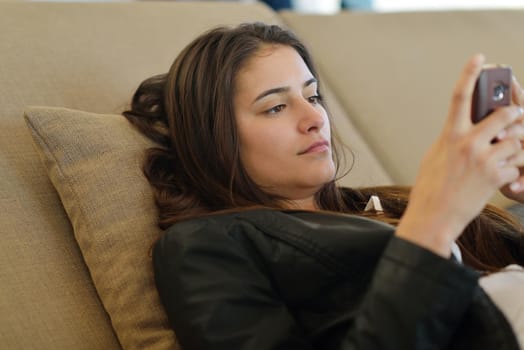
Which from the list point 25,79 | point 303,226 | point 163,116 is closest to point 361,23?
point 163,116

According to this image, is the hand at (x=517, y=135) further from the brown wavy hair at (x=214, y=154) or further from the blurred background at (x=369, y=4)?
the blurred background at (x=369, y=4)

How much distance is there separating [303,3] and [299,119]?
1744 mm

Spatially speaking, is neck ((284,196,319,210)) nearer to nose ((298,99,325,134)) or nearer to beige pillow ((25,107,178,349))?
nose ((298,99,325,134))

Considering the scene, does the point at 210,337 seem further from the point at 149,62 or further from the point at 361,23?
the point at 361,23

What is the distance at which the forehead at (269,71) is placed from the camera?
1.22m

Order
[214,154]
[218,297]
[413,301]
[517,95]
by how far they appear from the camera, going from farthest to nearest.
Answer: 1. [214,154]
2. [517,95]
3. [218,297]
4. [413,301]

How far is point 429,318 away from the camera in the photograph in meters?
0.80

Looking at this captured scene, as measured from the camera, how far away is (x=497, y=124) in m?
0.83

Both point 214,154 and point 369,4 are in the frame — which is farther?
point 369,4

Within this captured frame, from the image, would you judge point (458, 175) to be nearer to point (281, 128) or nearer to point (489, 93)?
point (489, 93)

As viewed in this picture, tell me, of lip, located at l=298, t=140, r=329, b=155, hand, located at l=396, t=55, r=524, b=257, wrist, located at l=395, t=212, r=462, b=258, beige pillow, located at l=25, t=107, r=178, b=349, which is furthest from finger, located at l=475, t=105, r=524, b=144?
beige pillow, located at l=25, t=107, r=178, b=349

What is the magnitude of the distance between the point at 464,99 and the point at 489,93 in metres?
0.07

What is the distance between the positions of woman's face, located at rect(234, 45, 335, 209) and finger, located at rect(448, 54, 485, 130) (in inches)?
14.5

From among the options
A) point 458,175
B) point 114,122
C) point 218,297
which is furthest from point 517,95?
point 114,122
